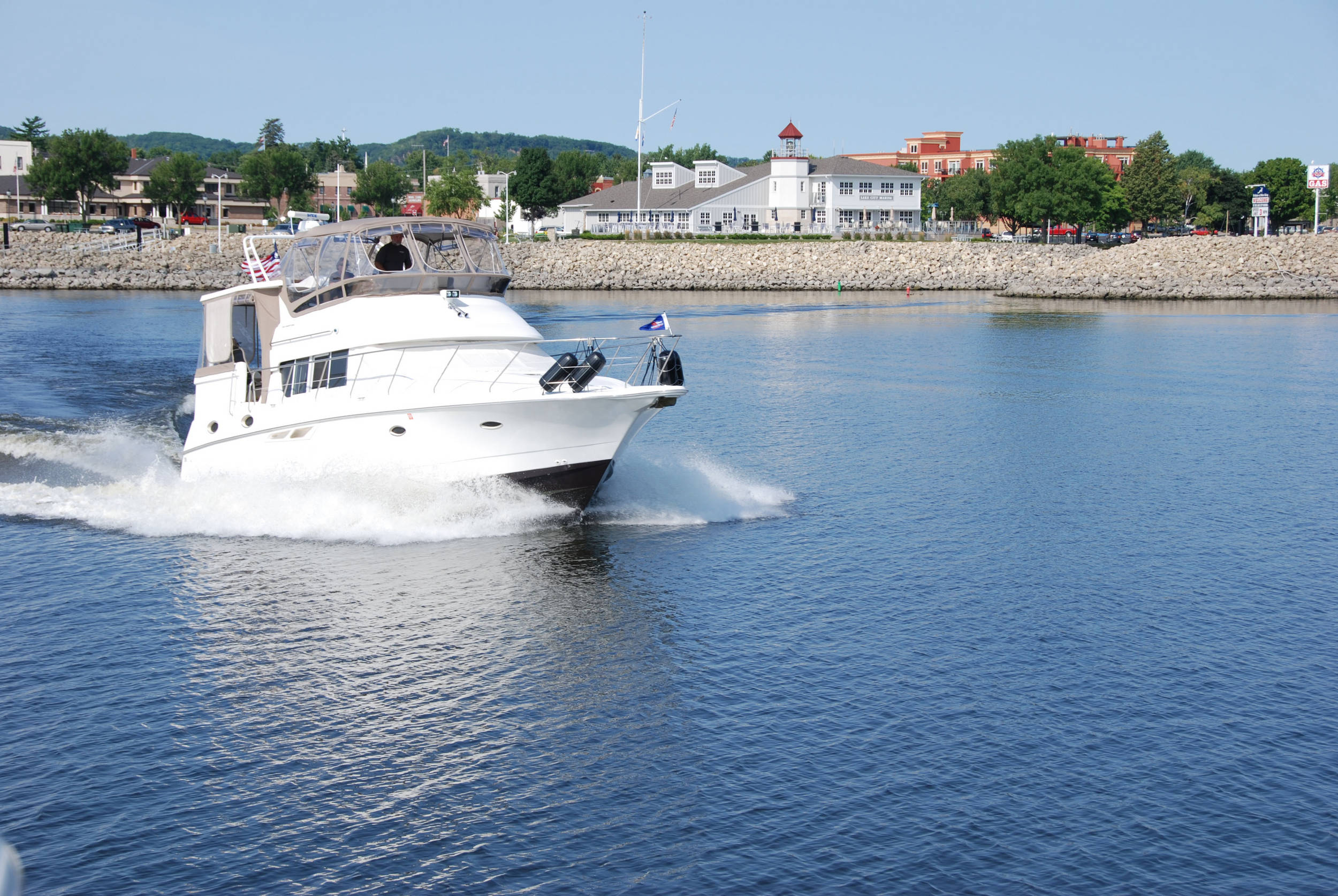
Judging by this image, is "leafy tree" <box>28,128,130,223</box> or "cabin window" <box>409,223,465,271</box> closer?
"cabin window" <box>409,223,465,271</box>

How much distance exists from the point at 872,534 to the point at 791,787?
1013 cm

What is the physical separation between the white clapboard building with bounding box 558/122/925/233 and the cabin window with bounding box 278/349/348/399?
94.9 meters

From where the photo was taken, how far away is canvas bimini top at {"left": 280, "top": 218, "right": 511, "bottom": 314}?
21.4 m

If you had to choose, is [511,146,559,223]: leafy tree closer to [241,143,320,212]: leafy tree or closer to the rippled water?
[241,143,320,212]: leafy tree

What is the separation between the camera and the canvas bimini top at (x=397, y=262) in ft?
70.1

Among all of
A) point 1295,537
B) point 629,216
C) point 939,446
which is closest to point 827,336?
point 939,446

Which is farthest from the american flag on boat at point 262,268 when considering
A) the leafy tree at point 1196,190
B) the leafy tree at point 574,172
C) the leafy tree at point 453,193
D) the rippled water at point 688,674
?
the leafy tree at point 1196,190

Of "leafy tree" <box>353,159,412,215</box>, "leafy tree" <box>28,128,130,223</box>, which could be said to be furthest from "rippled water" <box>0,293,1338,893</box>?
"leafy tree" <box>353,159,412,215</box>

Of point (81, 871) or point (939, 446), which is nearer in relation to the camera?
point (81, 871)

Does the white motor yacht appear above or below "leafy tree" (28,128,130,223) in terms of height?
below

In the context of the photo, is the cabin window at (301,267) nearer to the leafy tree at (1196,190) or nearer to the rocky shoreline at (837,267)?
the rocky shoreline at (837,267)

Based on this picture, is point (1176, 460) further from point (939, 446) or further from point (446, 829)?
point (446, 829)

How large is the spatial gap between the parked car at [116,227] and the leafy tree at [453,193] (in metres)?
29.6

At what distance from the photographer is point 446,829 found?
36.8ft
